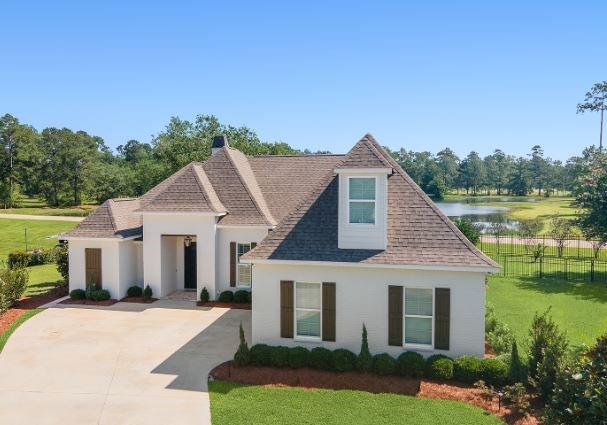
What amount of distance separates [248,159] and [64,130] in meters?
64.4

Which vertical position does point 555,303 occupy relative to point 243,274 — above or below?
below

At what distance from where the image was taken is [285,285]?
47.2 ft

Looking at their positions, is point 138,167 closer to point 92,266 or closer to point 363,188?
point 92,266

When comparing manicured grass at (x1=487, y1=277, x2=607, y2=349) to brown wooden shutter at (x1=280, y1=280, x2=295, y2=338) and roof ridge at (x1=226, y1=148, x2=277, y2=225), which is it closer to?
brown wooden shutter at (x1=280, y1=280, x2=295, y2=338)

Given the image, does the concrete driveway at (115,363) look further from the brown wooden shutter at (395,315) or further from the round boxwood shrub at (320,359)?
the brown wooden shutter at (395,315)

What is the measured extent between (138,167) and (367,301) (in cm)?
6008

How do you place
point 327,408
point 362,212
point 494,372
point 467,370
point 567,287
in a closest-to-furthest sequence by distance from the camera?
point 327,408 → point 494,372 → point 467,370 → point 362,212 → point 567,287

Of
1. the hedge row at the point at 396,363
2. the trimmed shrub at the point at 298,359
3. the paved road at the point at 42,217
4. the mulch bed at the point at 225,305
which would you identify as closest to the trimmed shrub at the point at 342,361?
the hedge row at the point at 396,363

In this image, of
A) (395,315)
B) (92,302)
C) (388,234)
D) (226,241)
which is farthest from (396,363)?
(92,302)

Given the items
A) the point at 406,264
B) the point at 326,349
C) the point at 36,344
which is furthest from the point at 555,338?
the point at 36,344

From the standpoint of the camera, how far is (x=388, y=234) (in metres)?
14.4

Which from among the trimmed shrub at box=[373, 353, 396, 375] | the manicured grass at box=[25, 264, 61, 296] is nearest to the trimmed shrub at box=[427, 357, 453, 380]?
the trimmed shrub at box=[373, 353, 396, 375]

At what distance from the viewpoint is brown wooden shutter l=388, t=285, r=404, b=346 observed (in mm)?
13609

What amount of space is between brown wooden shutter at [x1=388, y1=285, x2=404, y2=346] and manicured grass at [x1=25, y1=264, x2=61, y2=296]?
774 inches
